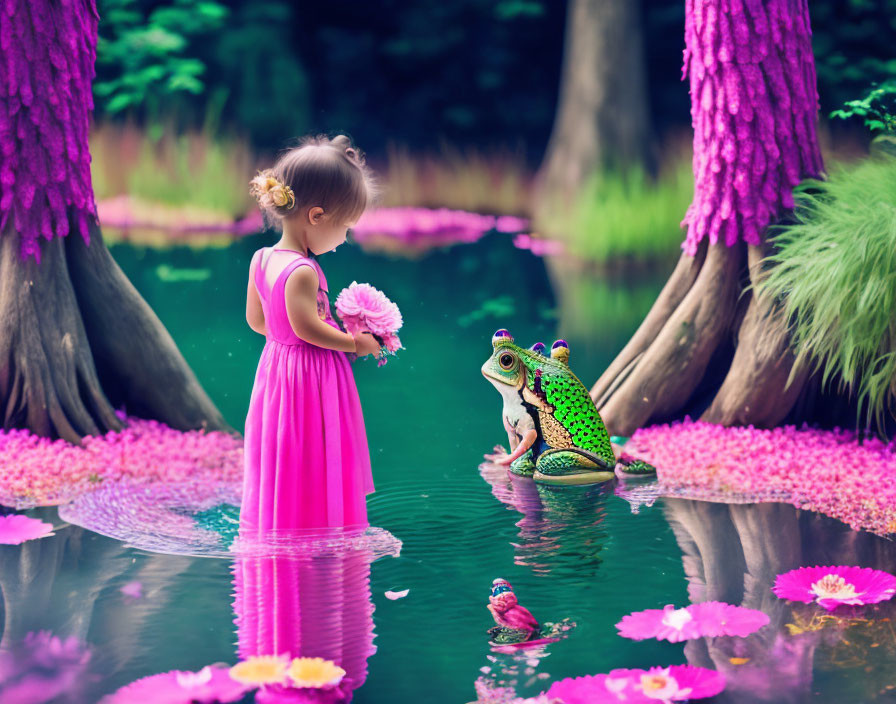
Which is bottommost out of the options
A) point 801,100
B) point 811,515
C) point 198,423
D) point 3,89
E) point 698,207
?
point 811,515

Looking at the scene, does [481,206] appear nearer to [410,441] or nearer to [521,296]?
[521,296]

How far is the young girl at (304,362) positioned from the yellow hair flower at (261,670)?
563 mm

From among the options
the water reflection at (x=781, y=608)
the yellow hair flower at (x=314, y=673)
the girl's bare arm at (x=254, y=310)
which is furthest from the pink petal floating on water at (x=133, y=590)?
the water reflection at (x=781, y=608)

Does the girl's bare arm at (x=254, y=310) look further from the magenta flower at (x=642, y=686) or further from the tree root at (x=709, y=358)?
the tree root at (x=709, y=358)

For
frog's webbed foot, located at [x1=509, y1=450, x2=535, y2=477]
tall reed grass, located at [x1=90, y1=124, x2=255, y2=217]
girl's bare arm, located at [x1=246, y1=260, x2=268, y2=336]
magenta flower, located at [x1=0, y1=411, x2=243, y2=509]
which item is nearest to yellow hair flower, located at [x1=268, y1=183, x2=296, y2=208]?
girl's bare arm, located at [x1=246, y1=260, x2=268, y2=336]

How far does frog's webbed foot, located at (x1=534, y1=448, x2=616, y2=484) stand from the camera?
488 centimetres

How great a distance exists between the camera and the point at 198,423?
580cm

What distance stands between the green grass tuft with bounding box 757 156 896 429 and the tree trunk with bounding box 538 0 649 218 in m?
1.42

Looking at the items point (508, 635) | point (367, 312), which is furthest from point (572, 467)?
point (367, 312)

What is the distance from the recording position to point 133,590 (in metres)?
3.88

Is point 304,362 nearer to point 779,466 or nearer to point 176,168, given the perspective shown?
point 779,466

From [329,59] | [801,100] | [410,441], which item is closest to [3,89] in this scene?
[329,59]

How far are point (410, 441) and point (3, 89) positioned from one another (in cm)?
264

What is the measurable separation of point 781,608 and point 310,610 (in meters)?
1.58
